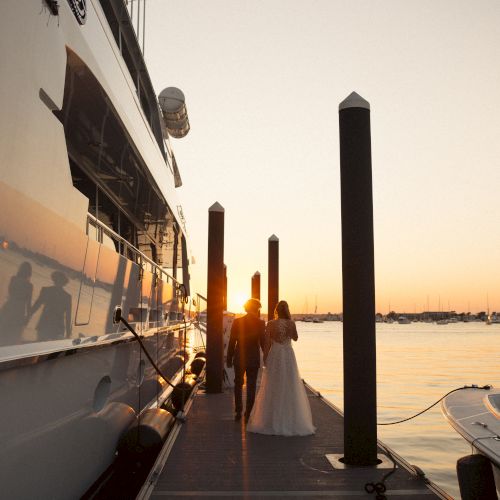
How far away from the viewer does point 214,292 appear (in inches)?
404

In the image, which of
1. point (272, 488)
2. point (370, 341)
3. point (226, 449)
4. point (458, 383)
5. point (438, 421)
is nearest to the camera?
point (272, 488)

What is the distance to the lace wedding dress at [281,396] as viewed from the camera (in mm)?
6469

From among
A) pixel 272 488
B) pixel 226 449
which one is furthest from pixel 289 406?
pixel 272 488

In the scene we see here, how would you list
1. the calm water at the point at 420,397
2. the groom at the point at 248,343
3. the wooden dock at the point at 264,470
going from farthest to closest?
the calm water at the point at 420,397 → the groom at the point at 248,343 → the wooden dock at the point at 264,470

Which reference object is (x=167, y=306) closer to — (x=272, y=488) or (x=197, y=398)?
(x=197, y=398)

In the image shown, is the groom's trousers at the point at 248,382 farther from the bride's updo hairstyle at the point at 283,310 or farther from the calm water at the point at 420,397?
the calm water at the point at 420,397

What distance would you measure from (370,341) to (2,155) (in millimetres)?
3370

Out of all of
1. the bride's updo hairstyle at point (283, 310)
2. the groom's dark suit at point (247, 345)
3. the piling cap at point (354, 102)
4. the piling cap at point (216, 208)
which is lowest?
the groom's dark suit at point (247, 345)

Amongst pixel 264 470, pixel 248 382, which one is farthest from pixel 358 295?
pixel 248 382

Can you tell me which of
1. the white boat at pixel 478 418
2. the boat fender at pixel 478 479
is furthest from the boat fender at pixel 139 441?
the boat fender at pixel 478 479

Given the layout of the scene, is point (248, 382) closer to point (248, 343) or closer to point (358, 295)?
point (248, 343)

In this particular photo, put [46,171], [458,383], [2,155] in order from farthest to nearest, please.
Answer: [458,383], [46,171], [2,155]

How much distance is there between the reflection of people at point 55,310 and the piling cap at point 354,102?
3.00 m

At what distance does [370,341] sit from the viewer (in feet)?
16.3
